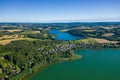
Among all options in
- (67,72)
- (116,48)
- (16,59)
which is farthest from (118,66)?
(116,48)

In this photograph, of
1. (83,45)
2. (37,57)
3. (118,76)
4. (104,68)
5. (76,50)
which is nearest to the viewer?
(118,76)

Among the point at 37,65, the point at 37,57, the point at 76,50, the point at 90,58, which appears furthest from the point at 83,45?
the point at 37,65

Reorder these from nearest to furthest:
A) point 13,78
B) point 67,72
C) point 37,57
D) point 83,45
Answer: point 13,78 < point 67,72 < point 37,57 < point 83,45

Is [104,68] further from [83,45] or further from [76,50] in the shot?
[83,45]

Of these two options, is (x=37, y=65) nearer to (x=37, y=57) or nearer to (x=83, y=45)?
(x=37, y=57)

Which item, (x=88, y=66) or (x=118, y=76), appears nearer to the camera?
(x=118, y=76)

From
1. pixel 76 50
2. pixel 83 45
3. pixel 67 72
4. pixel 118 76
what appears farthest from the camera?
pixel 83 45
